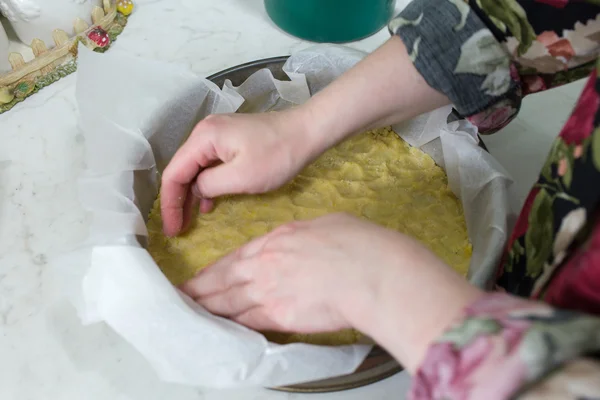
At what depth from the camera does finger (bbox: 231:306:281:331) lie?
404 millimetres

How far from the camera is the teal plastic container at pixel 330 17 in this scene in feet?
2.35

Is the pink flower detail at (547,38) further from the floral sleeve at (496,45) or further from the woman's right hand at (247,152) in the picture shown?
the woman's right hand at (247,152)

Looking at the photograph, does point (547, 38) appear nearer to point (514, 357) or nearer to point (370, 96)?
point (370, 96)

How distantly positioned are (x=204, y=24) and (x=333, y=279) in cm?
57

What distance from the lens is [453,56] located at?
0.45m

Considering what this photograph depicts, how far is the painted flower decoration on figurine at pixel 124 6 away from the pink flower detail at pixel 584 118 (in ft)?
2.05

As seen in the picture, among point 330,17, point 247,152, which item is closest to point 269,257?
point 247,152

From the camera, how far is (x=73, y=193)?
615 mm

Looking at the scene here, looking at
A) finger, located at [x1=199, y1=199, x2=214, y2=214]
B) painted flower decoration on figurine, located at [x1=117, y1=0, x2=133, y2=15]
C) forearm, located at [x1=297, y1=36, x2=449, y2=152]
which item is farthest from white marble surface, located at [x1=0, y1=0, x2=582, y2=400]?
forearm, located at [x1=297, y1=36, x2=449, y2=152]

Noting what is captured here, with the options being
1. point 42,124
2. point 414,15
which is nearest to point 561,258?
point 414,15

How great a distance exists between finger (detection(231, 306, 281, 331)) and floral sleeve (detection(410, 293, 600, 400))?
0.15m

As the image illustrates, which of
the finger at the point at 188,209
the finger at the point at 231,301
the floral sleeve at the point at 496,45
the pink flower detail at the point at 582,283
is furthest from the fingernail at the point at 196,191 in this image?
the pink flower detail at the point at 582,283

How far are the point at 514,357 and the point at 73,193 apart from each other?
51 cm

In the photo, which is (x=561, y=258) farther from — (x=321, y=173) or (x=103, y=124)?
(x=103, y=124)
